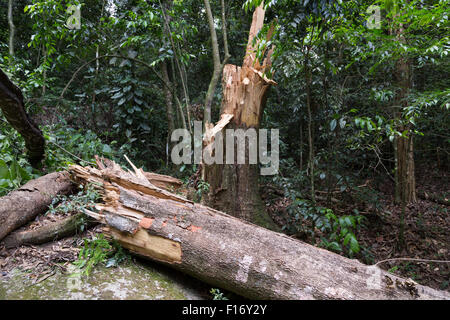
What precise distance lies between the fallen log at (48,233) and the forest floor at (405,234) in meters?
2.23

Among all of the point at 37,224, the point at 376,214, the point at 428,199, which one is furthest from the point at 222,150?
the point at 428,199

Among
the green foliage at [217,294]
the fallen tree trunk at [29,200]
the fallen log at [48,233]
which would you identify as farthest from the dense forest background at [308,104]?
the green foliage at [217,294]

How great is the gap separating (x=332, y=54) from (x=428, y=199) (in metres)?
4.00

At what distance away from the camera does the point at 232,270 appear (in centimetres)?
199

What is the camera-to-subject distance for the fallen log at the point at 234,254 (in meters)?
1.75

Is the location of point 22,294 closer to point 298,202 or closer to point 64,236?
point 64,236

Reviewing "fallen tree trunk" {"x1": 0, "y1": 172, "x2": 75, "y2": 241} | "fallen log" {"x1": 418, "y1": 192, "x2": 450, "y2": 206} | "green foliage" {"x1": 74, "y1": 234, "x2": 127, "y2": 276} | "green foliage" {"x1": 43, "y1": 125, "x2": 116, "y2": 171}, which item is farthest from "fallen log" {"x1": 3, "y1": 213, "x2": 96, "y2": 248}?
"fallen log" {"x1": 418, "y1": 192, "x2": 450, "y2": 206}

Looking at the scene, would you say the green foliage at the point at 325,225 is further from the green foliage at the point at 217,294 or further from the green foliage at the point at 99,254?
the green foliage at the point at 99,254

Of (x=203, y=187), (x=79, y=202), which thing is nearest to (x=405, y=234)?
(x=203, y=187)

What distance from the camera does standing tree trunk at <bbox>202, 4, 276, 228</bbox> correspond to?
10.7 ft

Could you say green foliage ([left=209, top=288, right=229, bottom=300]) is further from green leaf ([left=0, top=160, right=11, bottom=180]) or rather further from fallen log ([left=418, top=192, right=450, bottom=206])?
fallen log ([left=418, top=192, right=450, bottom=206])

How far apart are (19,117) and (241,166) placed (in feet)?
7.83

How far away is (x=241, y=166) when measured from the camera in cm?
327

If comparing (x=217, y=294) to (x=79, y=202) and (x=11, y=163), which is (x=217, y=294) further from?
(x=11, y=163)
